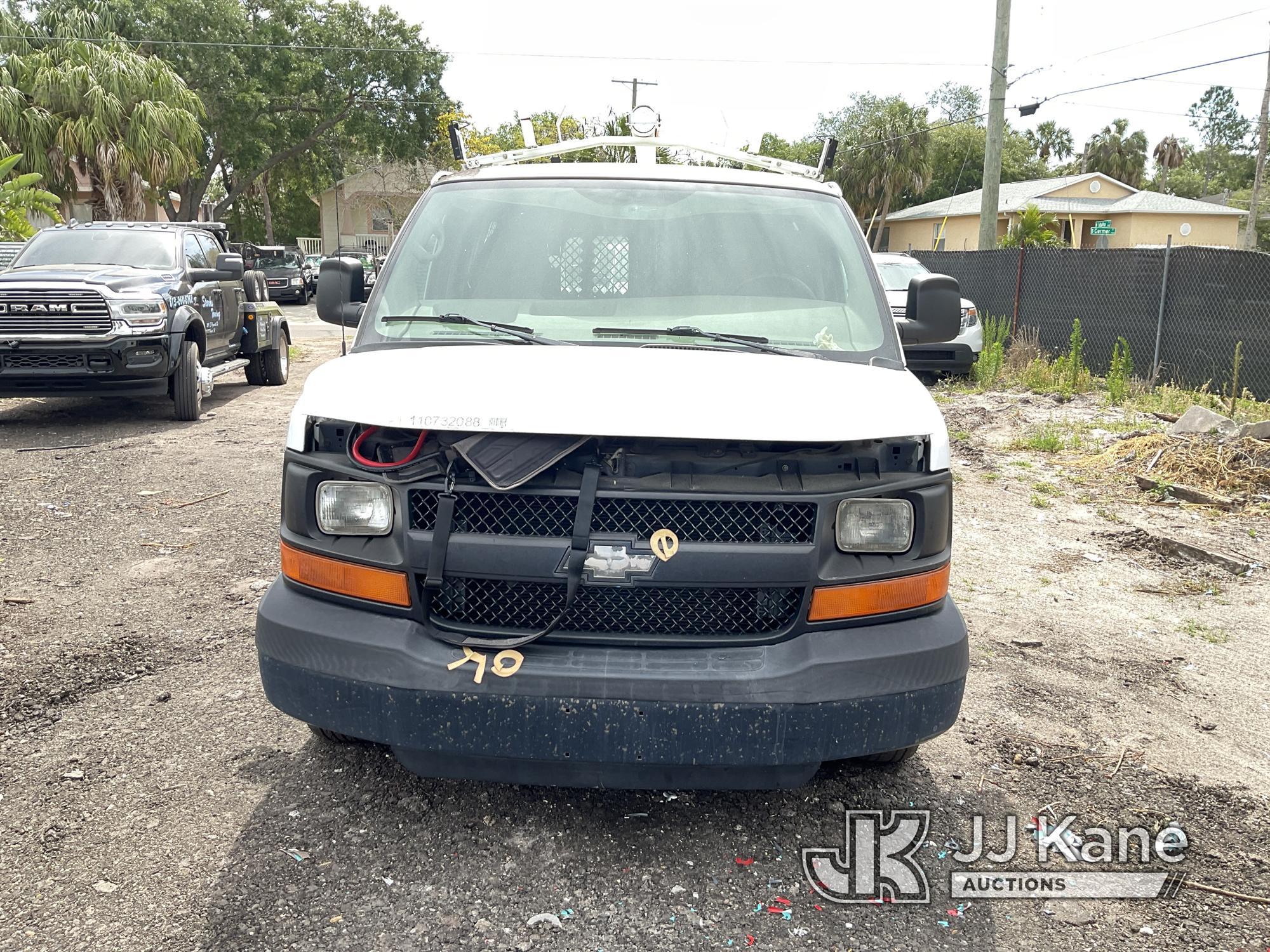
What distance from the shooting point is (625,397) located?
108 inches

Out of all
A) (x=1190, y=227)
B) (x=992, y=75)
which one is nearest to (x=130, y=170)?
(x=992, y=75)

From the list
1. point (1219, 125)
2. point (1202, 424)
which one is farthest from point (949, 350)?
point (1219, 125)

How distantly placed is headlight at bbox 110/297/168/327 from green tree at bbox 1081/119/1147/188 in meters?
66.3

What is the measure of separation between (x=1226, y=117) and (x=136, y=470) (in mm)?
119581

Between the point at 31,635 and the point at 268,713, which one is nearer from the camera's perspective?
the point at 268,713

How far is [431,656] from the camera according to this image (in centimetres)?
272

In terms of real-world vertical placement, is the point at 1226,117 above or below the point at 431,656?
above

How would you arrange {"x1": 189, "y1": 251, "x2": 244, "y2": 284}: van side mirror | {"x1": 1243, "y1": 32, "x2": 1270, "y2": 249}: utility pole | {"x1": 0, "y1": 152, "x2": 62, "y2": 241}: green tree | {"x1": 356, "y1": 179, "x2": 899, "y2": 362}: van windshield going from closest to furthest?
{"x1": 356, "y1": 179, "x2": 899, "y2": 362}: van windshield → {"x1": 189, "y1": 251, "x2": 244, "y2": 284}: van side mirror → {"x1": 0, "y1": 152, "x2": 62, "y2": 241}: green tree → {"x1": 1243, "y1": 32, "x2": 1270, "y2": 249}: utility pole

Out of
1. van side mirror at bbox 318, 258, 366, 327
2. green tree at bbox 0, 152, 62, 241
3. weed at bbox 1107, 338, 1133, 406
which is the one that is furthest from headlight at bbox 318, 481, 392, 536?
green tree at bbox 0, 152, 62, 241

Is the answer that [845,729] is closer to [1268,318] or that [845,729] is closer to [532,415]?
[532,415]

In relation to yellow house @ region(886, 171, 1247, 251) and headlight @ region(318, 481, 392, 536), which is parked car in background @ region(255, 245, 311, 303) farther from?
headlight @ region(318, 481, 392, 536)

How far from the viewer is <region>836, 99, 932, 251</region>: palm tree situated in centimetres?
4850

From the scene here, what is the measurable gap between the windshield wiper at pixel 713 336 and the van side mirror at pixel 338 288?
1.23m

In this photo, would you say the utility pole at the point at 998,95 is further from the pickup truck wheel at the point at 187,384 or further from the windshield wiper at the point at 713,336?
the windshield wiper at the point at 713,336
